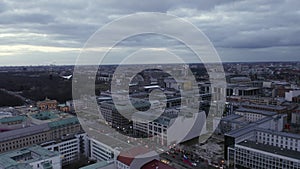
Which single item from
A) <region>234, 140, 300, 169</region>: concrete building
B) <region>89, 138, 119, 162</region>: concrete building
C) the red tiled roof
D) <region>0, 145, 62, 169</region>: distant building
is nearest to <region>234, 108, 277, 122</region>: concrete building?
<region>234, 140, 300, 169</region>: concrete building

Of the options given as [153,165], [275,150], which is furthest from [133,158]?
[275,150]

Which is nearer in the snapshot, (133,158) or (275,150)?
(133,158)

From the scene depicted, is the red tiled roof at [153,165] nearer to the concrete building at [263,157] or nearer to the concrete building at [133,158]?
the concrete building at [133,158]

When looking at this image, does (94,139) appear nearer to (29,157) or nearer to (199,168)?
(29,157)

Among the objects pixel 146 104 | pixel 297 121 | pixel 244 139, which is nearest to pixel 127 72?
pixel 146 104

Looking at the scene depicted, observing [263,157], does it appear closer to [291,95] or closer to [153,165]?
[153,165]

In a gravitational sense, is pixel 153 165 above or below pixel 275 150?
below

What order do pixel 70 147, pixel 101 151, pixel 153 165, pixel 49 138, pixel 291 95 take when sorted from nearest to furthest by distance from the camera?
pixel 153 165
pixel 101 151
pixel 70 147
pixel 49 138
pixel 291 95

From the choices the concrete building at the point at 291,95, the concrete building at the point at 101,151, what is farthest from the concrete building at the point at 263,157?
the concrete building at the point at 291,95
